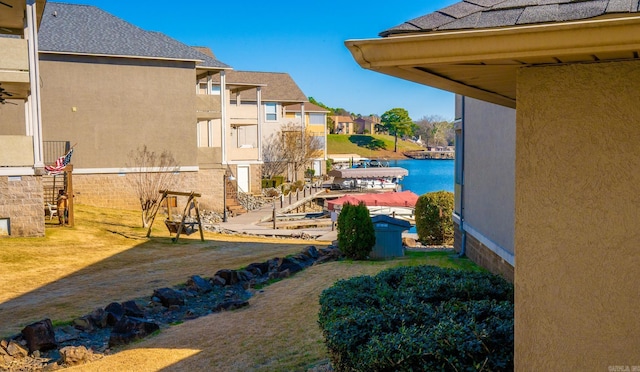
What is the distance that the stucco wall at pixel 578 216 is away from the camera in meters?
4.11

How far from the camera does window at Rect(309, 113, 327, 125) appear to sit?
227 ft

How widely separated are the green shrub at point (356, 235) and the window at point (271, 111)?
4287 centimetres

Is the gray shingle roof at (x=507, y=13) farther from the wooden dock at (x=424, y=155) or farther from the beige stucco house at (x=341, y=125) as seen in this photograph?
the wooden dock at (x=424, y=155)

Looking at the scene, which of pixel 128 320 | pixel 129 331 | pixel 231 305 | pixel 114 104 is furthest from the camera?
pixel 114 104

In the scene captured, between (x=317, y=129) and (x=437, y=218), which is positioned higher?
(x=317, y=129)

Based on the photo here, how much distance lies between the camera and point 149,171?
1278 inches

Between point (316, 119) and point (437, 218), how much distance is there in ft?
152

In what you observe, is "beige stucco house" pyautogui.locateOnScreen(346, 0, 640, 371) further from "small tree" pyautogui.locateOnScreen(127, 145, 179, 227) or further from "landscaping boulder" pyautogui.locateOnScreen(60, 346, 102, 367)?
"small tree" pyautogui.locateOnScreen(127, 145, 179, 227)

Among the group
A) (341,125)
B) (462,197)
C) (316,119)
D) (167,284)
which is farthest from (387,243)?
(341,125)

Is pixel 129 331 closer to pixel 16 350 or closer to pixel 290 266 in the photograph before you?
pixel 16 350

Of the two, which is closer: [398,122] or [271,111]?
[271,111]

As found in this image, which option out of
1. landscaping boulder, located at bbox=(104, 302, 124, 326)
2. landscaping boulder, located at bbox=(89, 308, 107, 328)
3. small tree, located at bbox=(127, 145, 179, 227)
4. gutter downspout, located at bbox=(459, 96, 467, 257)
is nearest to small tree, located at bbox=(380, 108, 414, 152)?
small tree, located at bbox=(127, 145, 179, 227)

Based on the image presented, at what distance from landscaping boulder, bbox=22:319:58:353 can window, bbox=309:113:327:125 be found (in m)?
59.3

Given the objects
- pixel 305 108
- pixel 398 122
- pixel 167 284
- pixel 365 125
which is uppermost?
pixel 398 122
